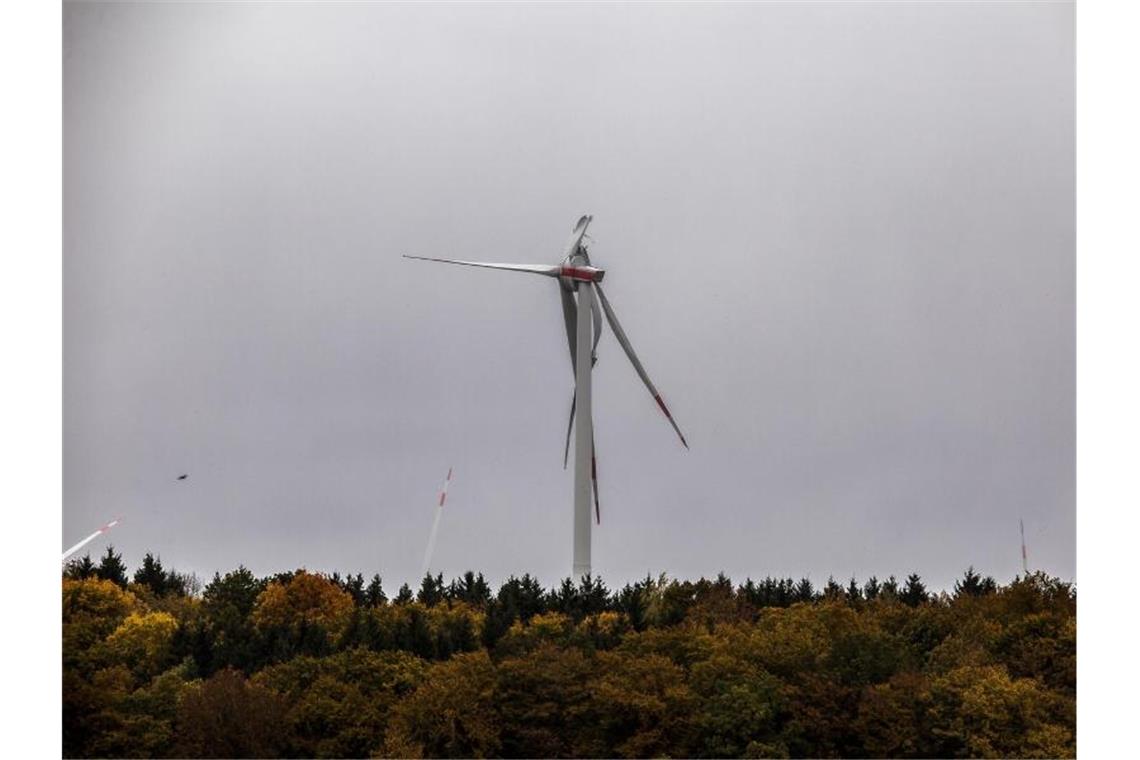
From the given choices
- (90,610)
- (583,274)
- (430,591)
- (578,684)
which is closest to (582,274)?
(583,274)

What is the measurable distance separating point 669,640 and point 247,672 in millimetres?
12037

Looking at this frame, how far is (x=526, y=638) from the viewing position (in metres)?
62.9

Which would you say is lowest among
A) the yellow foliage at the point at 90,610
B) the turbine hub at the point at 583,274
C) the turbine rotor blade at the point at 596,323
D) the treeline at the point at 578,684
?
the treeline at the point at 578,684

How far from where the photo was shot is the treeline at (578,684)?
5706 cm

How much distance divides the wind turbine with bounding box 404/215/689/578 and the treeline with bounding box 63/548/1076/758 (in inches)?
157

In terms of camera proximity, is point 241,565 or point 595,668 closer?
point 595,668

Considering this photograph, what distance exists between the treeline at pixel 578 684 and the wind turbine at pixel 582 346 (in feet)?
13.1

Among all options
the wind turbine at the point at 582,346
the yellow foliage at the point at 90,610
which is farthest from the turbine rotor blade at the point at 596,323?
the yellow foliage at the point at 90,610

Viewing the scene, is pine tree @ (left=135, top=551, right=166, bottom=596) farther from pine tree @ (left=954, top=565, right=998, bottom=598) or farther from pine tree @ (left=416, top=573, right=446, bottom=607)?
pine tree @ (left=954, top=565, right=998, bottom=598)

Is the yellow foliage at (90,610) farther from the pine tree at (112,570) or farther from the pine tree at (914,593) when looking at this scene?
the pine tree at (914,593)

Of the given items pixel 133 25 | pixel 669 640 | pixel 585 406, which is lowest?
pixel 669 640
